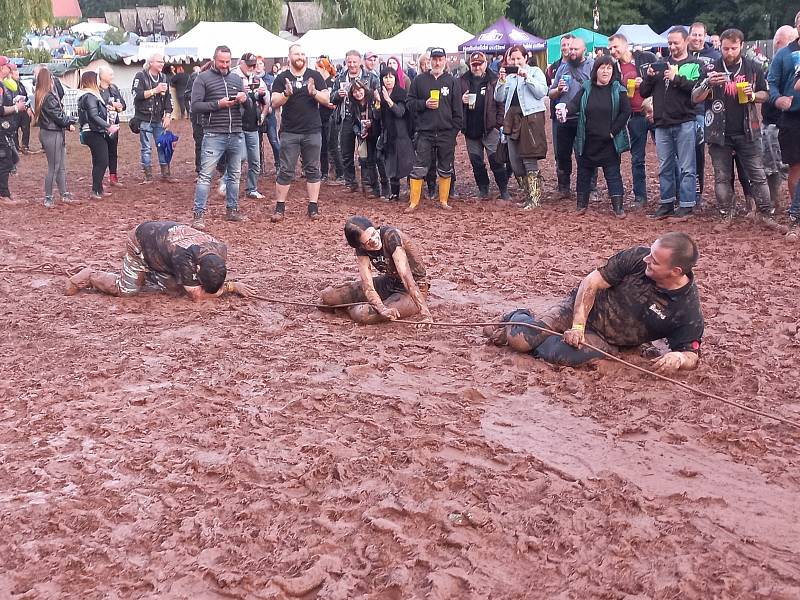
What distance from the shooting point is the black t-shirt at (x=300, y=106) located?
10188 mm

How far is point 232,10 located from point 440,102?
83.2ft

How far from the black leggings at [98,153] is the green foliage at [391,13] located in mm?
23993

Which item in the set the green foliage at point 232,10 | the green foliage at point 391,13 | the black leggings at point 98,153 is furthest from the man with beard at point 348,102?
the green foliage at point 391,13

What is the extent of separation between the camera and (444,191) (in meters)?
11.2

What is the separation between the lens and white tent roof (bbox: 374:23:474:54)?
86.5ft

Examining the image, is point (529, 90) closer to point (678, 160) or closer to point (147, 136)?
point (678, 160)

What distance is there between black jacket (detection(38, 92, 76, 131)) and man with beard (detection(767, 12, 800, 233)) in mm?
8728

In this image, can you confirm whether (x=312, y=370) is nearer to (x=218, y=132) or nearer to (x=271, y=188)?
(x=218, y=132)

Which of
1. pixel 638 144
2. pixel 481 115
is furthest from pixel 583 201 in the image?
pixel 481 115

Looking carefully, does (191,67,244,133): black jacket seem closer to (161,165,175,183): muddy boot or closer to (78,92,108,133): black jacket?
(78,92,108,133): black jacket

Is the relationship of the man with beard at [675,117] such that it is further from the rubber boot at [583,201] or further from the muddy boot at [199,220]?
the muddy boot at [199,220]

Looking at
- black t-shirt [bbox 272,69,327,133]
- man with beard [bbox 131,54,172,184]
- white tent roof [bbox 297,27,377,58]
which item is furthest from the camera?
white tent roof [bbox 297,27,377,58]

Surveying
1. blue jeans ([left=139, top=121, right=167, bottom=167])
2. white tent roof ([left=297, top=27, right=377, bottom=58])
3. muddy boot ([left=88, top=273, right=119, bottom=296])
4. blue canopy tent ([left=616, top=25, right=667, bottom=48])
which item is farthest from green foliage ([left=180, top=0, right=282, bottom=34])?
muddy boot ([left=88, top=273, right=119, bottom=296])

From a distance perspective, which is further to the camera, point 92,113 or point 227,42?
point 227,42
